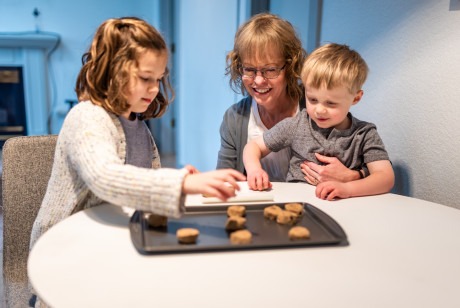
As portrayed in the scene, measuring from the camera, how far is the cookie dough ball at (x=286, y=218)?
2.89 feet

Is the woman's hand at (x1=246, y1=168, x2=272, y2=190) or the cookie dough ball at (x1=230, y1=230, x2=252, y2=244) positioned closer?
the cookie dough ball at (x1=230, y1=230, x2=252, y2=244)

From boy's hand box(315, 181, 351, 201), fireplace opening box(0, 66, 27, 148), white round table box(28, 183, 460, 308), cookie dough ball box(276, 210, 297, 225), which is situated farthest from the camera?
fireplace opening box(0, 66, 27, 148)

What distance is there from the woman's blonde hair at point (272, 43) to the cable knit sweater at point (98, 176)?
2.14ft

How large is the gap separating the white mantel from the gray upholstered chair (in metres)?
3.61

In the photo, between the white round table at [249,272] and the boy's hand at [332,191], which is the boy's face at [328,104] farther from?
the white round table at [249,272]

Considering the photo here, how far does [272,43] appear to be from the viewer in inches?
57.4

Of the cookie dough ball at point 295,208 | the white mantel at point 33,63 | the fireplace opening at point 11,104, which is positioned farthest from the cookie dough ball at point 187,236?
the fireplace opening at point 11,104

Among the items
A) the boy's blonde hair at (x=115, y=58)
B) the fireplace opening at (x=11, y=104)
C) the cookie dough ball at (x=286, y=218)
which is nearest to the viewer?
the cookie dough ball at (x=286, y=218)

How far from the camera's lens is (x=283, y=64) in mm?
1516

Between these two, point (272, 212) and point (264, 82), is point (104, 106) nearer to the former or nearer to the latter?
point (272, 212)

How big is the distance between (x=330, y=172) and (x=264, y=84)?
17.5 inches

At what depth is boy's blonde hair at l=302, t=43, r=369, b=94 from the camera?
1198 millimetres

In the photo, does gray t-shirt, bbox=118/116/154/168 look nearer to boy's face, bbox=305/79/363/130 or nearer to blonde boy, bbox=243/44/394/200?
blonde boy, bbox=243/44/394/200

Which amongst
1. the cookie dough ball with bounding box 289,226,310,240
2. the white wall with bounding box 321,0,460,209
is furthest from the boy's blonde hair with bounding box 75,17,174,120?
the white wall with bounding box 321,0,460,209
